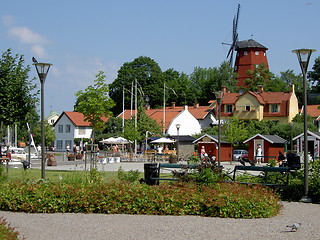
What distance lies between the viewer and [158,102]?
311 feet

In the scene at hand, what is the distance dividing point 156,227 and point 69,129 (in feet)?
288

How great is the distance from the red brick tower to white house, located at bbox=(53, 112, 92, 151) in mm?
30211

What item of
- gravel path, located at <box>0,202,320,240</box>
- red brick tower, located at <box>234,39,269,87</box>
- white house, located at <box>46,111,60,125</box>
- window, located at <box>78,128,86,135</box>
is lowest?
gravel path, located at <box>0,202,320,240</box>

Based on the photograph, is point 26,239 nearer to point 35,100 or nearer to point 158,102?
point 35,100

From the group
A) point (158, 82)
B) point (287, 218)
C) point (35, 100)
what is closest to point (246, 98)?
point (158, 82)

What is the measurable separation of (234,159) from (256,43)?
5399 cm

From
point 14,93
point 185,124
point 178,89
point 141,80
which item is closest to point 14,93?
point 14,93

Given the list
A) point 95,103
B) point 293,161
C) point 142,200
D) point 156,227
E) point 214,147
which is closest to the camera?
point 156,227

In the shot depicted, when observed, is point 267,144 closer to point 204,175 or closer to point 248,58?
point 204,175

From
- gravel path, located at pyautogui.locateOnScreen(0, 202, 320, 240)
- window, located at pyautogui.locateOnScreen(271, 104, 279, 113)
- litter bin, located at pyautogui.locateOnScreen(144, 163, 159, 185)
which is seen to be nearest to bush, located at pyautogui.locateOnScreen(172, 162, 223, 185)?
litter bin, located at pyautogui.locateOnScreen(144, 163, 159, 185)

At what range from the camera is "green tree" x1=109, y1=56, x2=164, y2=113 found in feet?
300

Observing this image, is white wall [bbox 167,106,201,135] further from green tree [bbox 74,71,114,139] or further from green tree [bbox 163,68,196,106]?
green tree [bbox 74,71,114,139]

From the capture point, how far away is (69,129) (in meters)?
96.8

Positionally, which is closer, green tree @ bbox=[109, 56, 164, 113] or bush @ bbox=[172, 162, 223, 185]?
bush @ bbox=[172, 162, 223, 185]
